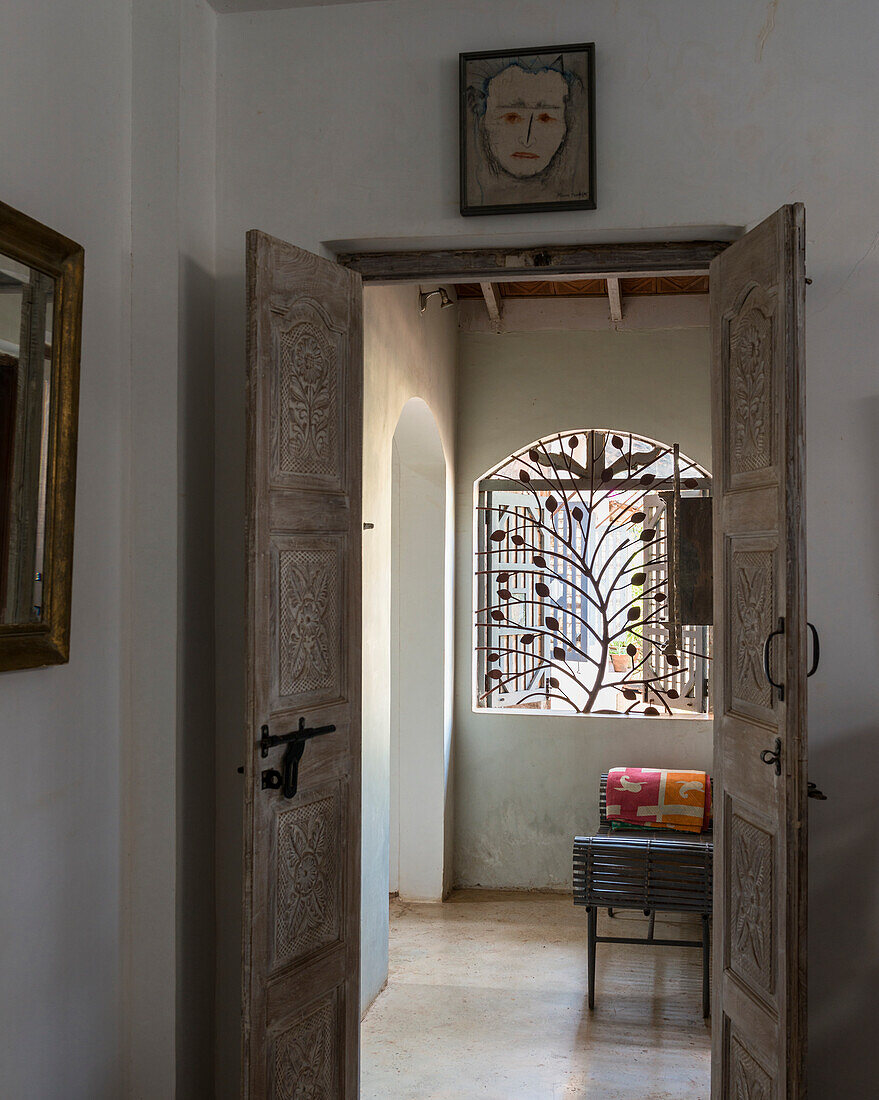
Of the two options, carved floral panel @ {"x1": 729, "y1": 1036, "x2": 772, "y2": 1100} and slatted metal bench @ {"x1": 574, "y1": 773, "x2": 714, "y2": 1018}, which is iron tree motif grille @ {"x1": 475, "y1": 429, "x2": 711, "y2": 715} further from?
carved floral panel @ {"x1": 729, "y1": 1036, "x2": 772, "y2": 1100}

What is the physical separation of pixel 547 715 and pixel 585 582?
80 centimetres

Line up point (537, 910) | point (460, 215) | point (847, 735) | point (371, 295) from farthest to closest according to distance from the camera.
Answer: point (537, 910)
point (371, 295)
point (460, 215)
point (847, 735)

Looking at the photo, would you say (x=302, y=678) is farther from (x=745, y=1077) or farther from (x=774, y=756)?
(x=745, y=1077)

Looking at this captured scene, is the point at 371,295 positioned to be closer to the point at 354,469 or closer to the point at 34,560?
the point at 354,469

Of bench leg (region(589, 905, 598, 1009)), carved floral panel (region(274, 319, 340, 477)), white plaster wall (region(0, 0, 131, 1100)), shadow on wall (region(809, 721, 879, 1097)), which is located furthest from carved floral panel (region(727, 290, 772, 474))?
bench leg (region(589, 905, 598, 1009))

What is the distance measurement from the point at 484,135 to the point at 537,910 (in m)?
4.04

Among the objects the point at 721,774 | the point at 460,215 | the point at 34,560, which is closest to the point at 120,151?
the point at 460,215

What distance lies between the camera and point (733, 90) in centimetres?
274

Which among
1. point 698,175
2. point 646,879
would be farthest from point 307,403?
point 646,879

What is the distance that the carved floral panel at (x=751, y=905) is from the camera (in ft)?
7.98

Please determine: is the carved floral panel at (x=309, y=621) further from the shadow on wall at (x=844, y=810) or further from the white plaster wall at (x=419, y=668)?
the white plaster wall at (x=419, y=668)

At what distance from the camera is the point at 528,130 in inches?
111

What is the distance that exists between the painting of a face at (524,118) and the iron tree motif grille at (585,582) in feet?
9.96

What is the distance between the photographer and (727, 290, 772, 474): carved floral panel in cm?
245
